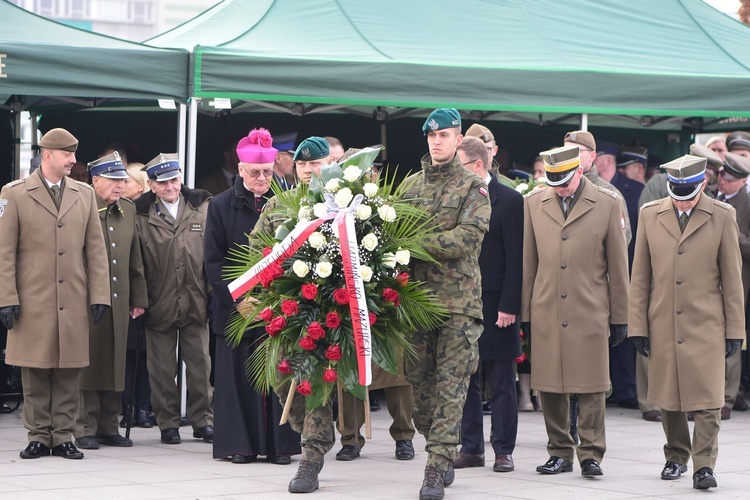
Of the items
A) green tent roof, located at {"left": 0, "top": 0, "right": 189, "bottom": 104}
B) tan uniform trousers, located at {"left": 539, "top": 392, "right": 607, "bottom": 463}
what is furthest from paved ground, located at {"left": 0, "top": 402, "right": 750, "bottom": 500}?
green tent roof, located at {"left": 0, "top": 0, "right": 189, "bottom": 104}

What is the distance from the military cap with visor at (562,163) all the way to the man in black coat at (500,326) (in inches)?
13.6

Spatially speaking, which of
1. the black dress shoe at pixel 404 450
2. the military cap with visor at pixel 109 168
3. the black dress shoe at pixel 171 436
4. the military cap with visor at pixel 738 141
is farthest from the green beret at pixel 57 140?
the military cap with visor at pixel 738 141

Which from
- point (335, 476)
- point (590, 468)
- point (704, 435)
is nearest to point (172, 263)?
point (335, 476)

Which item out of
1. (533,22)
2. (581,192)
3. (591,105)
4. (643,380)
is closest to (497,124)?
(533,22)

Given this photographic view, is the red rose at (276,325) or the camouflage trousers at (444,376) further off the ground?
the red rose at (276,325)

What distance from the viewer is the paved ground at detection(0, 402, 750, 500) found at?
22.7 feet

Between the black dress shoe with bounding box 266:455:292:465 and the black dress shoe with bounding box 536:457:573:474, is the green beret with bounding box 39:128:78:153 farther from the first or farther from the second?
the black dress shoe with bounding box 536:457:573:474

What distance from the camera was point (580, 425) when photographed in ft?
24.9

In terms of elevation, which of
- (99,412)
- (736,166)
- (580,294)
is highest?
(736,166)

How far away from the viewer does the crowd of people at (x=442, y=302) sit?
701 centimetres

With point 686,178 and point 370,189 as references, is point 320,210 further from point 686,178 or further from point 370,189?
point 686,178

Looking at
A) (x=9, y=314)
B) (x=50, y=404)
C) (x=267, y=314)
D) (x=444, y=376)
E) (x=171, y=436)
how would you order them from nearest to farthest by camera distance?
1. (x=267, y=314)
2. (x=444, y=376)
3. (x=9, y=314)
4. (x=50, y=404)
5. (x=171, y=436)

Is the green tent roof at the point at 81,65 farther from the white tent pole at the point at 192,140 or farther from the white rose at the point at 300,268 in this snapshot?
the white rose at the point at 300,268

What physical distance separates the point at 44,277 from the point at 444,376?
111 inches
